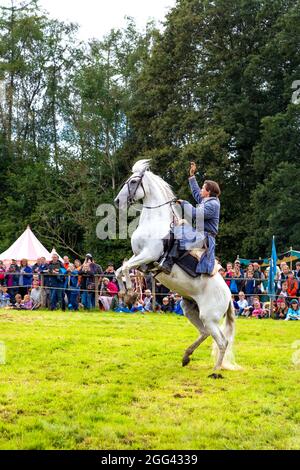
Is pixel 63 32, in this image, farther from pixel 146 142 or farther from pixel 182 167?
pixel 182 167

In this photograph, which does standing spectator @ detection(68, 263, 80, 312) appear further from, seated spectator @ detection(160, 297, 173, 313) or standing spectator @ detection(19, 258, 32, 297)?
seated spectator @ detection(160, 297, 173, 313)

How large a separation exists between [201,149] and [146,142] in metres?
7.10

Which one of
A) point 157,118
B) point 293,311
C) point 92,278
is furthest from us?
point 157,118

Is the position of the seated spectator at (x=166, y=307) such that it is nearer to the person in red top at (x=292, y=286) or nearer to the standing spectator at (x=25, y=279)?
the person in red top at (x=292, y=286)

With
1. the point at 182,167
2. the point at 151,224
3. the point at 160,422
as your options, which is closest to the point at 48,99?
the point at 182,167

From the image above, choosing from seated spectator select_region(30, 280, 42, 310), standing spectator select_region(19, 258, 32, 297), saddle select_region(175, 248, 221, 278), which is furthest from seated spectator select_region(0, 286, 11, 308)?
saddle select_region(175, 248, 221, 278)

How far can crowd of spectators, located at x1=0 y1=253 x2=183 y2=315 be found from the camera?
2266 cm

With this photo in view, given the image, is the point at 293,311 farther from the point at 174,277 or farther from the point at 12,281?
the point at 174,277

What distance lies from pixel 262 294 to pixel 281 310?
795 mm

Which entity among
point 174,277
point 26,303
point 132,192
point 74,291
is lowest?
point 26,303

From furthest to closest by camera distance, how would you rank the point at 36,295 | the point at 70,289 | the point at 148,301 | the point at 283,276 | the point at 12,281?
1. the point at 283,276
2. the point at 148,301
3. the point at 12,281
4. the point at 70,289
5. the point at 36,295

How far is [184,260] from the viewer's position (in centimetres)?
1091

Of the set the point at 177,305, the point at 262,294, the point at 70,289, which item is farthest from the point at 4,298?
the point at 262,294

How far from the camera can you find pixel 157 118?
4388cm
